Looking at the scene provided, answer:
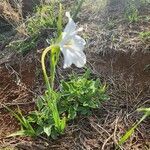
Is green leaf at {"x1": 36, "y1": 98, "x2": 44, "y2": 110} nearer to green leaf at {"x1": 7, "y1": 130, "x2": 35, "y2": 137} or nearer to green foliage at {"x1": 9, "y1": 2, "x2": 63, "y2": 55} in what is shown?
green leaf at {"x1": 7, "y1": 130, "x2": 35, "y2": 137}

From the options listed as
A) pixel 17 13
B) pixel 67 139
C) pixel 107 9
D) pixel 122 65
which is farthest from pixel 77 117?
pixel 17 13

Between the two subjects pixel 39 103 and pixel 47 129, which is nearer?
pixel 47 129

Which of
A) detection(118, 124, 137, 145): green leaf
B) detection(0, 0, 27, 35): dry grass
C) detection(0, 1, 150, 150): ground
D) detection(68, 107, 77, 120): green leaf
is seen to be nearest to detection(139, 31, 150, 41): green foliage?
detection(0, 1, 150, 150): ground

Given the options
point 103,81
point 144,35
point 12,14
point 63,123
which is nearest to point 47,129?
point 63,123

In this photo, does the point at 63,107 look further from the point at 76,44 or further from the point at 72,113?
the point at 76,44

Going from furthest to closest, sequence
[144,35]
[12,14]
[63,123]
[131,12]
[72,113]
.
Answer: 1. [12,14]
2. [131,12]
3. [144,35]
4. [72,113]
5. [63,123]

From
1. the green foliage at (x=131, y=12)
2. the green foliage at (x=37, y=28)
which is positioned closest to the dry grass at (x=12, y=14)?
the green foliage at (x=37, y=28)

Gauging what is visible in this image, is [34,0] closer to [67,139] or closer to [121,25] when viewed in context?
[121,25]
